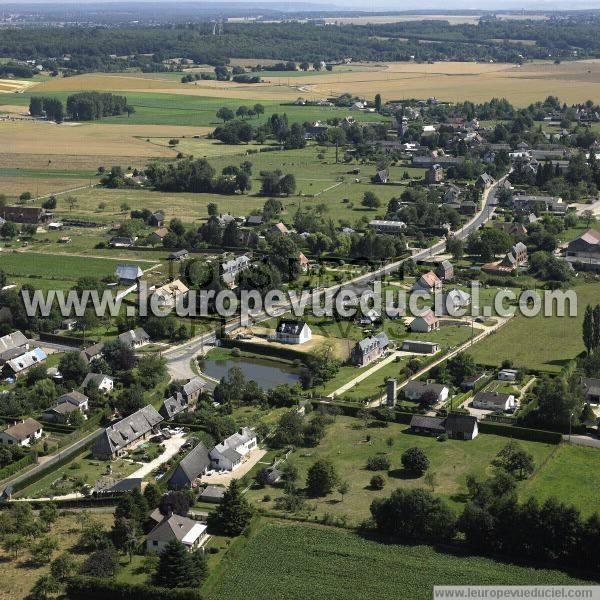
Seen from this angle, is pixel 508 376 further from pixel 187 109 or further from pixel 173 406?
pixel 187 109

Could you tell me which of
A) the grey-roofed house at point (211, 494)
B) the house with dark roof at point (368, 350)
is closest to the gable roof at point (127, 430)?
the grey-roofed house at point (211, 494)

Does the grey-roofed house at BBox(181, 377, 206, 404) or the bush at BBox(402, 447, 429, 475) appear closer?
the bush at BBox(402, 447, 429, 475)

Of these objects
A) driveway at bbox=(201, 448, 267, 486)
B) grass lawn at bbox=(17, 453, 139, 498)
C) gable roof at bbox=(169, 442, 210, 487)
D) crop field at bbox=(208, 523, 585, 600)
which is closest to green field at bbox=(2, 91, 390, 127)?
driveway at bbox=(201, 448, 267, 486)

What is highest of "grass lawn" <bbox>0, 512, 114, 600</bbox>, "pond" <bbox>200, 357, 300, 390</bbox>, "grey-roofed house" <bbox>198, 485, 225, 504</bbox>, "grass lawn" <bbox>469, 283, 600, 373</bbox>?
"grey-roofed house" <bbox>198, 485, 225, 504</bbox>

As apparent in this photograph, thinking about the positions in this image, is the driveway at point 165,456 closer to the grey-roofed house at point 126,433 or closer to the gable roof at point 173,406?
the grey-roofed house at point 126,433

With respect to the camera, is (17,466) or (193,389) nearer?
(17,466)

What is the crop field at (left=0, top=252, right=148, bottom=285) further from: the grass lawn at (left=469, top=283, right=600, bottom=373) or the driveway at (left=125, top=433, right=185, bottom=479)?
the driveway at (left=125, top=433, right=185, bottom=479)

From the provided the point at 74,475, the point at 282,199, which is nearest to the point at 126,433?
the point at 74,475

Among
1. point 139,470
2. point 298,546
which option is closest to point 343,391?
point 139,470
